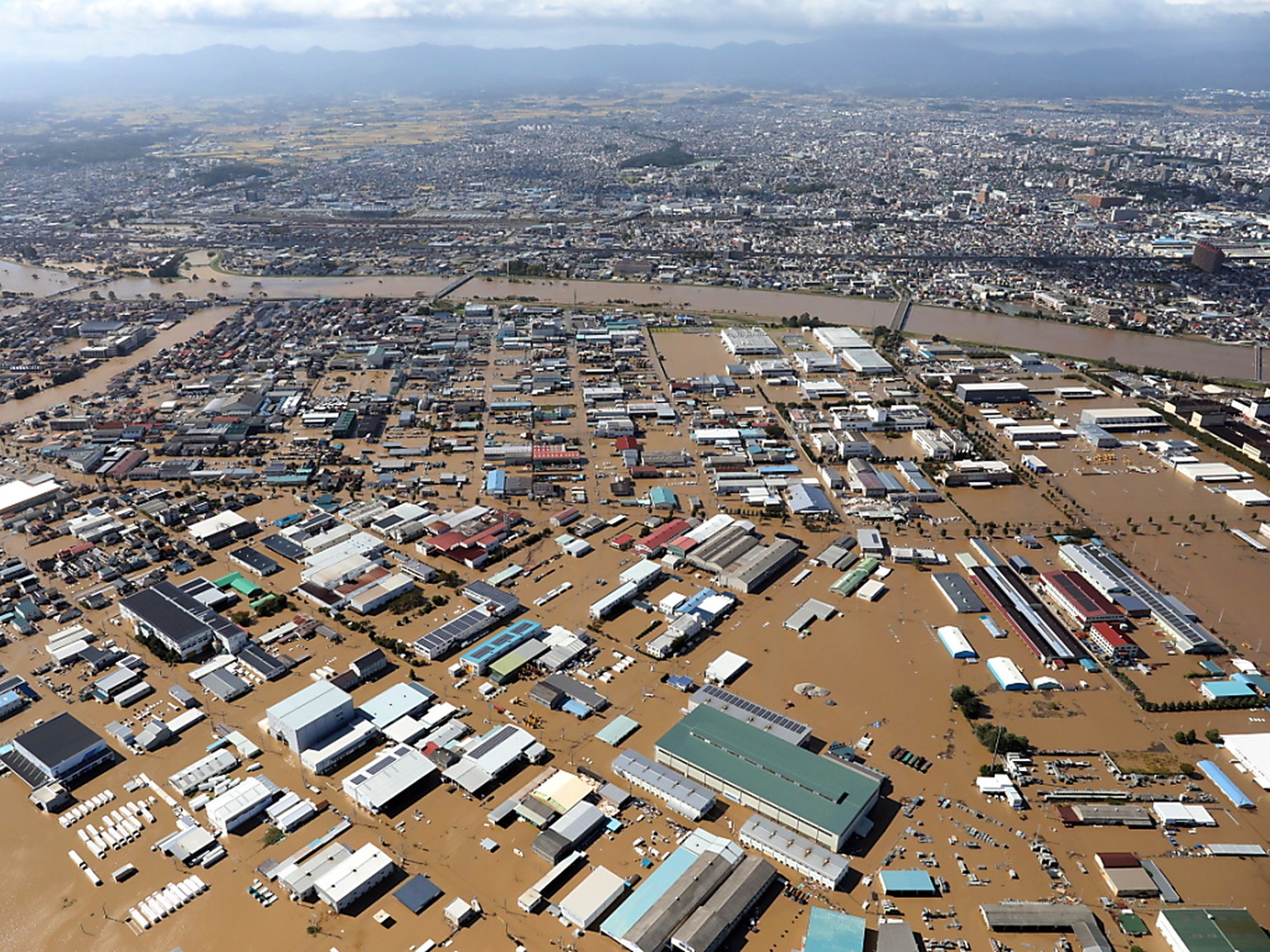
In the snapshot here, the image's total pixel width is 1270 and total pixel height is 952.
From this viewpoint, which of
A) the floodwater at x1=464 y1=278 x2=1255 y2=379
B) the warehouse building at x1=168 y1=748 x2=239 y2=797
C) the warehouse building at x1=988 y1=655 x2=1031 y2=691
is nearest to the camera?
the warehouse building at x1=168 y1=748 x2=239 y2=797

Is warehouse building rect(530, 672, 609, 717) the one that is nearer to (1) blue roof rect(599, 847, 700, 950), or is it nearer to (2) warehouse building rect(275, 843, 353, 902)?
(1) blue roof rect(599, 847, 700, 950)

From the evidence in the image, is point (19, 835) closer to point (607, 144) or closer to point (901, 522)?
point (901, 522)

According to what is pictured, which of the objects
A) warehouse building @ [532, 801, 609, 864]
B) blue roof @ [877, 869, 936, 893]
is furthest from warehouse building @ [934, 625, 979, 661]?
warehouse building @ [532, 801, 609, 864]

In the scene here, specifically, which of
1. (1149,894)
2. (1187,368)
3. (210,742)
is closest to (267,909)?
(210,742)

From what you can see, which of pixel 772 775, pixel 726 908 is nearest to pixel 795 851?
pixel 772 775

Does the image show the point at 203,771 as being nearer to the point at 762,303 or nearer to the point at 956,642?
the point at 956,642

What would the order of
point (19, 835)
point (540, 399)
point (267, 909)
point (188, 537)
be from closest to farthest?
point (267, 909)
point (19, 835)
point (188, 537)
point (540, 399)

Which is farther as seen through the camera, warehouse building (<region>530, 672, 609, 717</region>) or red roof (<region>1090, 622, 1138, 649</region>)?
red roof (<region>1090, 622, 1138, 649</region>)
